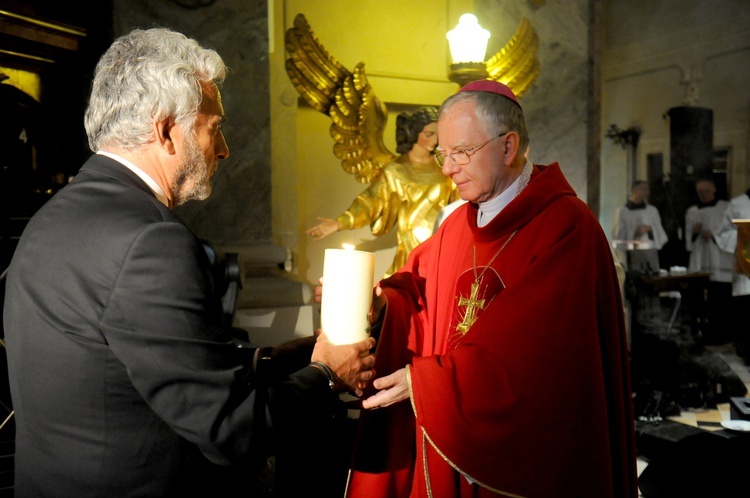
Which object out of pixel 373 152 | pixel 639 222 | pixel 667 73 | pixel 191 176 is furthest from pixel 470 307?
pixel 667 73

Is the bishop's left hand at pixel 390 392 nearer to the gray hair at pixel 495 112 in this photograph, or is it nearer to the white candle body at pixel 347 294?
the white candle body at pixel 347 294

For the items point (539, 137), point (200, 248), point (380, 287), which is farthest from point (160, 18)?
point (539, 137)

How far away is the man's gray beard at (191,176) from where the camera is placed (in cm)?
167

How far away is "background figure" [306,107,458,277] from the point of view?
517cm

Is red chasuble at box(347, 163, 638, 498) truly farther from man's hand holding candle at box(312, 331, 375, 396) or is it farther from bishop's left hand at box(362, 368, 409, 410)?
man's hand holding candle at box(312, 331, 375, 396)

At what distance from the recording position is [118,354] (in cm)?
140

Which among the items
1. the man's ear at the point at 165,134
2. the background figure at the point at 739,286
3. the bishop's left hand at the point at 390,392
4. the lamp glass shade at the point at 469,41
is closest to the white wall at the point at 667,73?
the background figure at the point at 739,286

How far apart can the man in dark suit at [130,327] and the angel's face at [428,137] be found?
358 centimetres

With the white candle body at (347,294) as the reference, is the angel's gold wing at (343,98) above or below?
above

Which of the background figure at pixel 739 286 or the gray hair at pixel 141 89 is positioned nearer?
the gray hair at pixel 141 89

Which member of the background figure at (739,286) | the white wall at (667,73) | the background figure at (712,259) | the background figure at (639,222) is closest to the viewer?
the background figure at (739,286)

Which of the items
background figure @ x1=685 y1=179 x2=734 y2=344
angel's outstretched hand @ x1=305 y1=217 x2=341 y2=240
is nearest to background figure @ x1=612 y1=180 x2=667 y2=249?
background figure @ x1=685 y1=179 x2=734 y2=344

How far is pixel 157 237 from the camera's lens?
1391mm

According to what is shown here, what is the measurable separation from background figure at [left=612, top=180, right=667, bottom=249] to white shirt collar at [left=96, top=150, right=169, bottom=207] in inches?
406
